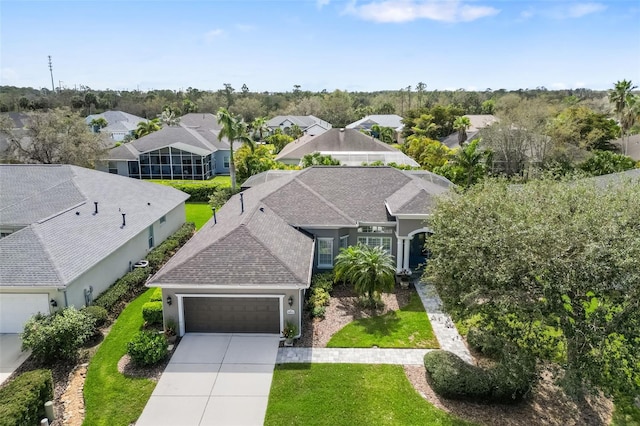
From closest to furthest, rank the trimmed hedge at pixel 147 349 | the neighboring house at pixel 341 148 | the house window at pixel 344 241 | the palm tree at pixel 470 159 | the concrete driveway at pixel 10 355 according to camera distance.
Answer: the concrete driveway at pixel 10 355 → the trimmed hedge at pixel 147 349 → the house window at pixel 344 241 → the palm tree at pixel 470 159 → the neighboring house at pixel 341 148

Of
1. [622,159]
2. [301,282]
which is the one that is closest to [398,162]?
[622,159]

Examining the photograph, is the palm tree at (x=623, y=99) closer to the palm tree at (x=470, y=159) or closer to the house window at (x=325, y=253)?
the palm tree at (x=470, y=159)

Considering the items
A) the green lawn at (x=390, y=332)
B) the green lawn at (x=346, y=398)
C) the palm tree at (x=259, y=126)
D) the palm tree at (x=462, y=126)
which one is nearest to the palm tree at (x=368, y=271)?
the green lawn at (x=390, y=332)

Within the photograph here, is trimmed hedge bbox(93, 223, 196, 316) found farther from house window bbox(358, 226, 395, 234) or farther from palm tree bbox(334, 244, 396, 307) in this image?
house window bbox(358, 226, 395, 234)

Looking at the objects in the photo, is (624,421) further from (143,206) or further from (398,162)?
(398,162)

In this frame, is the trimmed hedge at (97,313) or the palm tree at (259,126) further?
the palm tree at (259,126)
